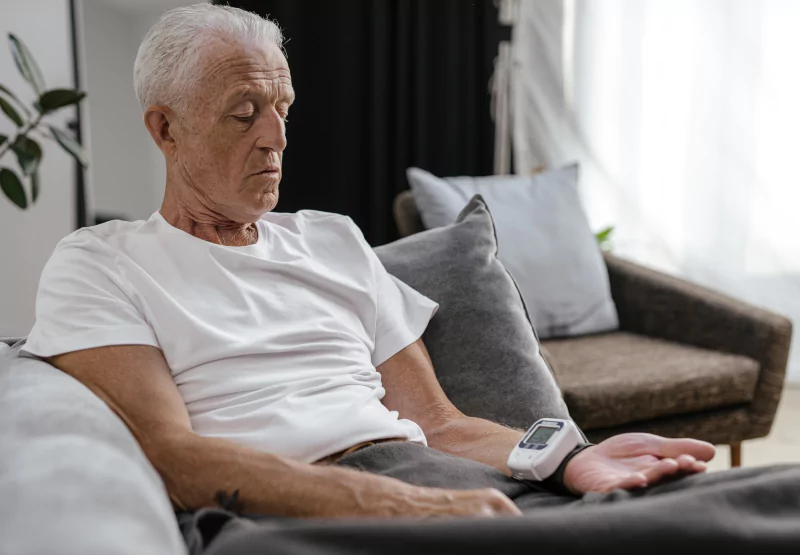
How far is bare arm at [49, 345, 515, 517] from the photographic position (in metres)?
0.98

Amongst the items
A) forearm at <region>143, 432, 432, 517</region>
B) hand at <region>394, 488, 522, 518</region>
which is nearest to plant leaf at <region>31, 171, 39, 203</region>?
forearm at <region>143, 432, 432, 517</region>

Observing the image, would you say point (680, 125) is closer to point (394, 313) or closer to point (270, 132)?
point (394, 313)

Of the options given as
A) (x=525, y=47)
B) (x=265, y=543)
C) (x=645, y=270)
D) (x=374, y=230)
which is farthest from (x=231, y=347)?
(x=525, y=47)

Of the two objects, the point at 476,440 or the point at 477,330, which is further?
the point at 477,330

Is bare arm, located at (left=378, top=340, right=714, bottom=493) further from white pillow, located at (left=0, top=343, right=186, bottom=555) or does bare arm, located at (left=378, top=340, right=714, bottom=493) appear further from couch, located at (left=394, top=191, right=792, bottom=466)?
couch, located at (left=394, top=191, right=792, bottom=466)

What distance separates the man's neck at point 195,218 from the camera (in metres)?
1.35

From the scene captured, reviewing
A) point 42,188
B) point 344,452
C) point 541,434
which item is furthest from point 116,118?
point 541,434

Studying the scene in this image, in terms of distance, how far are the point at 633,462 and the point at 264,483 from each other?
0.46 metres

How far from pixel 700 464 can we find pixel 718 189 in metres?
3.04

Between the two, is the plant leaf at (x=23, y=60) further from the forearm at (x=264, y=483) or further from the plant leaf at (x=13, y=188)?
the forearm at (x=264, y=483)

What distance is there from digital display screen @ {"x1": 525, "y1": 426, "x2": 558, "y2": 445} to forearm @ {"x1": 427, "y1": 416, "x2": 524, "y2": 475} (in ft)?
0.23

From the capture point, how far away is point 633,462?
44.0 inches

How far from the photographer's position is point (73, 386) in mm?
1069

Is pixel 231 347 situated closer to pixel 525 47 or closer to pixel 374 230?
pixel 374 230
